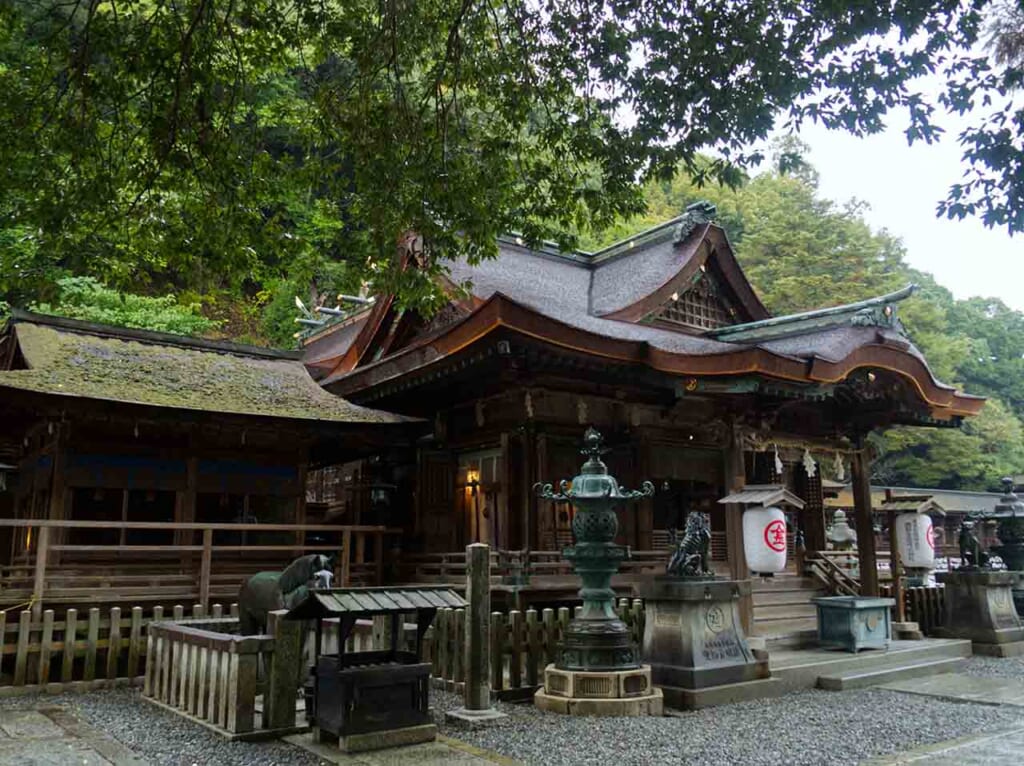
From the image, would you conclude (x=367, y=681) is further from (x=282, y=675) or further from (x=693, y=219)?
(x=693, y=219)

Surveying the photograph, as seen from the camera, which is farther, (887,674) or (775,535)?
(887,674)

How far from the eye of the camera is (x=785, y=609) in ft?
48.7

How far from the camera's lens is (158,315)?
70.2ft

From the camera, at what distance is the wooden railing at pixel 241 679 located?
713 cm

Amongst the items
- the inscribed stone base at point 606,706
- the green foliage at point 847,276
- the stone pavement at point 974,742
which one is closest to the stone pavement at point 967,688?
the stone pavement at point 974,742

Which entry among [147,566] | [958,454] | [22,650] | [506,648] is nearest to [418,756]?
[506,648]

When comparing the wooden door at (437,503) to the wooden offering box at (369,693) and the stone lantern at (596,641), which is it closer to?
the stone lantern at (596,641)

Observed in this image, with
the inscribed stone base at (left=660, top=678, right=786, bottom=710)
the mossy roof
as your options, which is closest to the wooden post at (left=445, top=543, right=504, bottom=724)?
the inscribed stone base at (left=660, top=678, right=786, bottom=710)

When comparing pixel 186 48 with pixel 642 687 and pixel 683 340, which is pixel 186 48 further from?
pixel 683 340

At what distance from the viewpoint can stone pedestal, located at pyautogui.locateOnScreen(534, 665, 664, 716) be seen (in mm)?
8531

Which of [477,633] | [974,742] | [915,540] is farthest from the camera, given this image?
[915,540]

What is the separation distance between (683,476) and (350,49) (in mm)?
9583

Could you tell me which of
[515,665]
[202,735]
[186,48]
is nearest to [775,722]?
[515,665]

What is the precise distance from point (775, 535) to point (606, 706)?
4.23m
